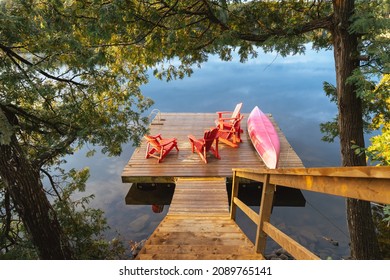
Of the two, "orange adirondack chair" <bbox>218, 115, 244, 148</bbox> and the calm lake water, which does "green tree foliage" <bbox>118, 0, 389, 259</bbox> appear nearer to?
the calm lake water

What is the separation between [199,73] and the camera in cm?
3266

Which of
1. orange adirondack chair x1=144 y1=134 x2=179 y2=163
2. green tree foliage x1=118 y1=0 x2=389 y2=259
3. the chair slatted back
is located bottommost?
orange adirondack chair x1=144 y1=134 x2=179 y2=163

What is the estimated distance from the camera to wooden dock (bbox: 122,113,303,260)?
3.54m

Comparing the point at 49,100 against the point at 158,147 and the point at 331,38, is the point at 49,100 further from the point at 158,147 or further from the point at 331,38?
the point at 331,38

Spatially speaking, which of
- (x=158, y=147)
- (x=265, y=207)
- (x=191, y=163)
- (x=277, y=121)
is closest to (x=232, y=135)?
(x=191, y=163)

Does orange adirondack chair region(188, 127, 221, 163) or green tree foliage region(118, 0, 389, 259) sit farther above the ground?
green tree foliage region(118, 0, 389, 259)

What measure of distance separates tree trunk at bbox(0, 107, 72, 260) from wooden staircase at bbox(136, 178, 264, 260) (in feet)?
4.37

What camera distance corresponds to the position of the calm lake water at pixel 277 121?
350 inches

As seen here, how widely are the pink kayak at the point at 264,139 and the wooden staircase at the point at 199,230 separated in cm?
158

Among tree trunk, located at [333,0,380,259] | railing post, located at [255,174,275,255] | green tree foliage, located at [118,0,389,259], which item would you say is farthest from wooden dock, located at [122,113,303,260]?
green tree foliage, located at [118,0,389,259]

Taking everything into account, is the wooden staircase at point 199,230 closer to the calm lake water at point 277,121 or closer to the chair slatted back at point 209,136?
the chair slatted back at point 209,136
